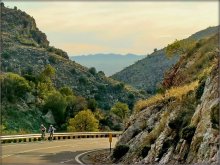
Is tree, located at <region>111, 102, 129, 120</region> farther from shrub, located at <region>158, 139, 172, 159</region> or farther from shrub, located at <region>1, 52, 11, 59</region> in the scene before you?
shrub, located at <region>158, 139, 172, 159</region>

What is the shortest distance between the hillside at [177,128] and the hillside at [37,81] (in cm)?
5871

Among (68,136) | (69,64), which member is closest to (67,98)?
(69,64)

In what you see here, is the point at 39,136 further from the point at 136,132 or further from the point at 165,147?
the point at 165,147

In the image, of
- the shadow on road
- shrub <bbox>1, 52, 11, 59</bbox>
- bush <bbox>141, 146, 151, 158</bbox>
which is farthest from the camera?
shrub <bbox>1, 52, 11, 59</bbox>

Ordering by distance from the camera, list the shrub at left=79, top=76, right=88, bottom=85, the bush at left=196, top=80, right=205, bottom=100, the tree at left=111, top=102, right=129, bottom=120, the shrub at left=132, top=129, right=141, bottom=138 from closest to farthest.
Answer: the bush at left=196, top=80, right=205, bottom=100 < the shrub at left=132, top=129, right=141, bottom=138 < the tree at left=111, top=102, right=129, bottom=120 < the shrub at left=79, top=76, right=88, bottom=85

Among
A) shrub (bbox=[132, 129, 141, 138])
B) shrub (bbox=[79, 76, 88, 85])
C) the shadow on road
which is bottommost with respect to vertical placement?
the shadow on road

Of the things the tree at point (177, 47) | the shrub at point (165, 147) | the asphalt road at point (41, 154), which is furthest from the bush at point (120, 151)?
the tree at point (177, 47)

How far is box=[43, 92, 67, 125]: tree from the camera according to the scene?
107m

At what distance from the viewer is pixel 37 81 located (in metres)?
121

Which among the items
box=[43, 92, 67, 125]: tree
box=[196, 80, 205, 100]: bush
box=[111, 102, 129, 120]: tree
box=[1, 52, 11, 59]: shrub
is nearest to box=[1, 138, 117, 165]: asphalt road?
box=[196, 80, 205, 100]: bush

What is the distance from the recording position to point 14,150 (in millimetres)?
36531

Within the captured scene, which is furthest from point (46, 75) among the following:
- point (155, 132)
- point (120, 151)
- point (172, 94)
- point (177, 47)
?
point (155, 132)

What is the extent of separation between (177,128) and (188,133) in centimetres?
255

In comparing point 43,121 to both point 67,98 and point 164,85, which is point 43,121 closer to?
point 67,98
